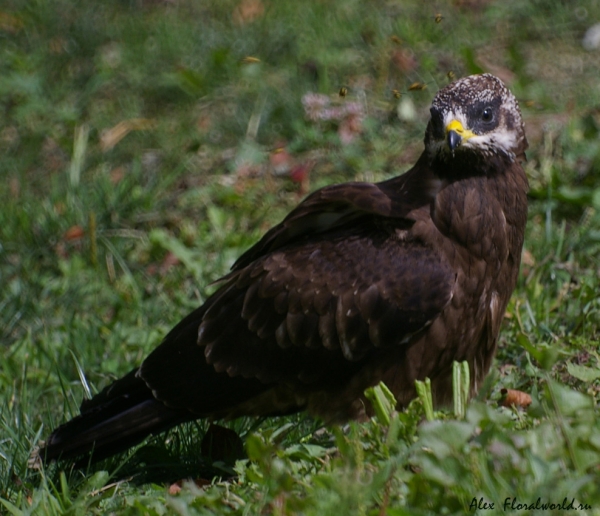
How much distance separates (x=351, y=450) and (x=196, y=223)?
3.47 meters

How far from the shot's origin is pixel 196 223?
20.0 ft

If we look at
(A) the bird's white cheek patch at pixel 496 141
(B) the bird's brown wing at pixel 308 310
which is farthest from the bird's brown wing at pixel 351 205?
(A) the bird's white cheek patch at pixel 496 141

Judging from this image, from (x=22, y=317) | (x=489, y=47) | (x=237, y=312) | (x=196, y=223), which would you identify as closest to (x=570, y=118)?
(x=489, y=47)

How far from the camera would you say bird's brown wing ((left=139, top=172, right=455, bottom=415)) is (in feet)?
11.5

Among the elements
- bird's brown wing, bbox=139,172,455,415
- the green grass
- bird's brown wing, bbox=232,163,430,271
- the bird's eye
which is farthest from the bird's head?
the green grass

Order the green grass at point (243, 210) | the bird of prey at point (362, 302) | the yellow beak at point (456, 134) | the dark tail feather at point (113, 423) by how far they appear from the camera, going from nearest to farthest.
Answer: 1. the green grass at point (243, 210)
2. the yellow beak at point (456, 134)
3. the bird of prey at point (362, 302)
4. the dark tail feather at point (113, 423)

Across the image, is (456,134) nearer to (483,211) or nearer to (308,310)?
(483,211)

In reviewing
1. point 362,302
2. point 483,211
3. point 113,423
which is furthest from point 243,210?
point 483,211

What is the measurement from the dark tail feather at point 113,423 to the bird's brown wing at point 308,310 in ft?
0.25

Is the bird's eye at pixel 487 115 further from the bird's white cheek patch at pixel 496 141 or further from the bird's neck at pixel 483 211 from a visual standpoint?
the bird's neck at pixel 483 211

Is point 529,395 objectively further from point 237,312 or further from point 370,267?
point 237,312

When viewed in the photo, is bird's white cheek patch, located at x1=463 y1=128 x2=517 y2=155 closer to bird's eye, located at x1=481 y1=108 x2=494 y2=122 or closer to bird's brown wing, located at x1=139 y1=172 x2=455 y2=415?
bird's eye, located at x1=481 y1=108 x2=494 y2=122

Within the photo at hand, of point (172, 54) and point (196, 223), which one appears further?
point (172, 54)

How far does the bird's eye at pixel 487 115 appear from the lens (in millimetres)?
3568
